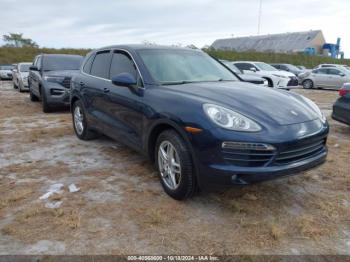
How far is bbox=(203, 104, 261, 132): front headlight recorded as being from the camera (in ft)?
9.84

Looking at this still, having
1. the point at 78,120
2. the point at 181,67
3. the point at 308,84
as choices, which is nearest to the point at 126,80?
the point at 181,67

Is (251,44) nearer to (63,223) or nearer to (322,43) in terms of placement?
(322,43)

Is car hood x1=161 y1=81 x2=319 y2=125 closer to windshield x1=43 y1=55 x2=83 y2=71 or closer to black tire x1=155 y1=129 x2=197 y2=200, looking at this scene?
black tire x1=155 y1=129 x2=197 y2=200

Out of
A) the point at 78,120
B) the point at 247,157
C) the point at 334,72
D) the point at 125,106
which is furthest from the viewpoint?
the point at 334,72

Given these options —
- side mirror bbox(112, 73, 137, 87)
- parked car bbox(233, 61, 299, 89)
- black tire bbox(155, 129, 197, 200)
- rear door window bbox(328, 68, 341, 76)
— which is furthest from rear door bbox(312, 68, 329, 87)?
black tire bbox(155, 129, 197, 200)

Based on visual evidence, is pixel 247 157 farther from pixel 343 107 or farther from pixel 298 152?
pixel 343 107

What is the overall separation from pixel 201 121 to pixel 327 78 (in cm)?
1846

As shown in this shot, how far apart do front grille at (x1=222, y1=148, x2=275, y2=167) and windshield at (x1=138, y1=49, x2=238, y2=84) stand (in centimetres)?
138

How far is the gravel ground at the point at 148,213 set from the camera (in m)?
2.75

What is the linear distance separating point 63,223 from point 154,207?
0.90 meters

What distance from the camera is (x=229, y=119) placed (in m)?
3.06

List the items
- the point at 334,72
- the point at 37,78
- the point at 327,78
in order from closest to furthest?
the point at 37,78 → the point at 334,72 → the point at 327,78

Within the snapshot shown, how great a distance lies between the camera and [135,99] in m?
3.95

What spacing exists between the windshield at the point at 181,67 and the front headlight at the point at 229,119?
97 cm
